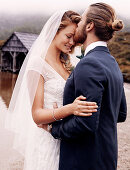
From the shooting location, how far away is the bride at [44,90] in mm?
1981

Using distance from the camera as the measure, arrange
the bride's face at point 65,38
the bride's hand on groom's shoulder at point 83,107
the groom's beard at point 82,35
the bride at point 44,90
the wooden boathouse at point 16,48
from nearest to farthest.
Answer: the bride's hand on groom's shoulder at point 83,107 → the groom's beard at point 82,35 → the bride at point 44,90 → the bride's face at point 65,38 → the wooden boathouse at point 16,48

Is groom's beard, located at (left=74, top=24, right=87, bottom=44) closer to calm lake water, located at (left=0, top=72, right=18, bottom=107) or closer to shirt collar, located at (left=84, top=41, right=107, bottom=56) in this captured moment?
shirt collar, located at (left=84, top=41, right=107, bottom=56)

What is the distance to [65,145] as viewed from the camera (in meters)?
1.79

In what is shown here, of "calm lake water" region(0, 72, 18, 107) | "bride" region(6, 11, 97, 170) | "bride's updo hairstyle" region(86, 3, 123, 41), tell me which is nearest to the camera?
"bride's updo hairstyle" region(86, 3, 123, 41)

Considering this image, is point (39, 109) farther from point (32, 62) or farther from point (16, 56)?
point (16, 56)

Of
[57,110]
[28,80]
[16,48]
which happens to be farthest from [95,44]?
[16,48]

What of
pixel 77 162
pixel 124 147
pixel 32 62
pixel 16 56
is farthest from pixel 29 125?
pixel 16 56

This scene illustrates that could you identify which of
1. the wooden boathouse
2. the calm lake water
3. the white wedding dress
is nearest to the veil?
the white wedding dress

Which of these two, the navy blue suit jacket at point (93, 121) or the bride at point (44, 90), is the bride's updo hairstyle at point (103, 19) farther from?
the bride at point (44, 90)

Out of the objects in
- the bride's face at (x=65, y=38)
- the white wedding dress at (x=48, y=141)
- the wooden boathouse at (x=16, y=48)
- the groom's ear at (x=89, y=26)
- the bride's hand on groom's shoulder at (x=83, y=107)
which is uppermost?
the groom's ear at (x=89, y=26)

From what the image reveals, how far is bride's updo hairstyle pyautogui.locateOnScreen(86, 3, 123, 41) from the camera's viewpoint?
1642 millimetres

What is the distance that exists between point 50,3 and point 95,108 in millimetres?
199513

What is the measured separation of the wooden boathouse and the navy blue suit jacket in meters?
26.5

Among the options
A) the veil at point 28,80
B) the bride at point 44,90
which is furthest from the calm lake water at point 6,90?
the bride at point 44,90
